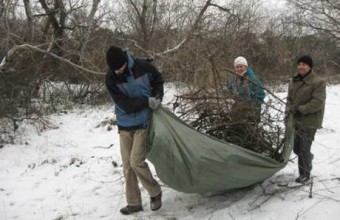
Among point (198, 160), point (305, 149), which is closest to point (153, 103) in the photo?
point (198, 160)

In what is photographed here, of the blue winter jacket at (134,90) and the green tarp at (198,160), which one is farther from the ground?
the blue winter jacket at (134,90)

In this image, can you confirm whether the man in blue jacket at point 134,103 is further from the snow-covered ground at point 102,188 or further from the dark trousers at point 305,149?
the dark trousers at point 305,149

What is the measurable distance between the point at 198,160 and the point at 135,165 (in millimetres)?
733

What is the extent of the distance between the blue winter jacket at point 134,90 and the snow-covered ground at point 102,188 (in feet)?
3.24

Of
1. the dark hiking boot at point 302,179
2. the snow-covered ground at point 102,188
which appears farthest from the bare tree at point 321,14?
the dark hiking boot at point 302,179

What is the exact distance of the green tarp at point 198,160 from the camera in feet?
12.7

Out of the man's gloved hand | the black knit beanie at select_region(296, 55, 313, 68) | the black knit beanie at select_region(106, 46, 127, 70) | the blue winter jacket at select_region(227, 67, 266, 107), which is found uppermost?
the black knit beanie at select_region(296, 55, 313, 68)

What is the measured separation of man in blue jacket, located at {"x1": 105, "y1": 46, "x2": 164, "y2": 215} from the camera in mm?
4168

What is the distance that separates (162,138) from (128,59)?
2.73ft

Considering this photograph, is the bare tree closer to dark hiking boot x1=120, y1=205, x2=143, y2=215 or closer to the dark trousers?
the dark trousers

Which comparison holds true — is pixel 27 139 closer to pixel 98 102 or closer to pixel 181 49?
pixel 98 102

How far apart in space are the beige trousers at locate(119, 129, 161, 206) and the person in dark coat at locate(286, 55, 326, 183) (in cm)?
147

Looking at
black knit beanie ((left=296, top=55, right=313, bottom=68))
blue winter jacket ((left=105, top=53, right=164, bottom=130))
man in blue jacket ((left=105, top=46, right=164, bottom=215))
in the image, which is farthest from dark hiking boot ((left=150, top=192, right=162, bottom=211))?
black knit beanie ((left=296, top=55, right=313, bottom=68))

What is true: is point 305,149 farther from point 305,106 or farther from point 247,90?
point 247,90
